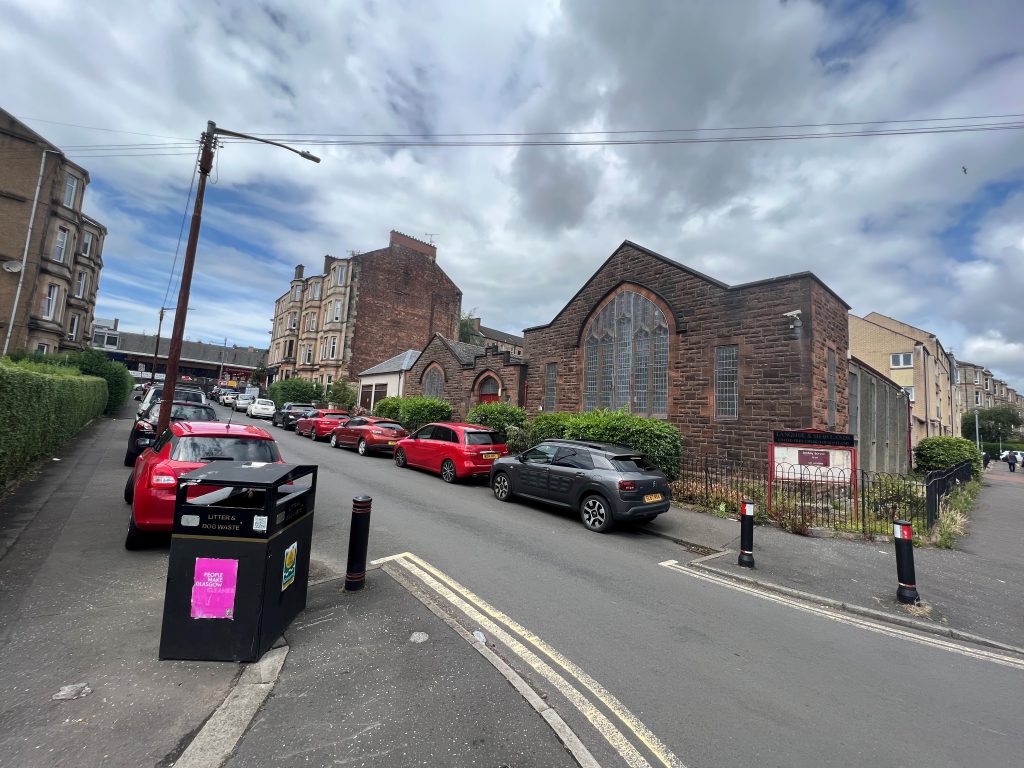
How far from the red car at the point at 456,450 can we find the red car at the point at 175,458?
19.3 feet

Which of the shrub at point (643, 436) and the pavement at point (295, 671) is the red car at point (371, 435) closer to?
the shrub at point (643, 436)

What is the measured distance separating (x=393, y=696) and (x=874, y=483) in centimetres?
1027

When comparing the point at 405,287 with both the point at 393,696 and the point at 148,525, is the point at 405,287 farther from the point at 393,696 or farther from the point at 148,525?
the point at 393,696

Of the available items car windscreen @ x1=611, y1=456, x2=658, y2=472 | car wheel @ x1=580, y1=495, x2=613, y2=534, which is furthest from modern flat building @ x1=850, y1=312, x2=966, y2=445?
car wheel @ x1=580, y1=495, x2=613, y2=534

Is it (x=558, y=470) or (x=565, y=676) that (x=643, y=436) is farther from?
(x=565, y=676)

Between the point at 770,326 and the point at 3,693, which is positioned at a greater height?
the point at 770,326

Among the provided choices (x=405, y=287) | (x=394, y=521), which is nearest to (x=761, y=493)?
(x=394, y=521)

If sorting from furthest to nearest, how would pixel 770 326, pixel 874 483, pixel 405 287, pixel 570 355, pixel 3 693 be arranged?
1. pixel 405 287
2. pixel 570 355
3. pixel 770 326
4. pixel 874 483
5. pixel 3 693

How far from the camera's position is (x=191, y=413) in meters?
12.8

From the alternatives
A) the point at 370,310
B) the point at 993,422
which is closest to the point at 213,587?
the point at 370,310

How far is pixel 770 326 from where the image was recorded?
1237 cm

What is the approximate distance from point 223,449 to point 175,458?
0.58 m

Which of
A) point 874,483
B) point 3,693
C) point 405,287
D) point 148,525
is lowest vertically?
point 3,693

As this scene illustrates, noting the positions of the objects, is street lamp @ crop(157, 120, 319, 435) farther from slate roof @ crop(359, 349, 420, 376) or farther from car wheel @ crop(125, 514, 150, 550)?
slate roof @ crop(359, 349, 420, 376)
